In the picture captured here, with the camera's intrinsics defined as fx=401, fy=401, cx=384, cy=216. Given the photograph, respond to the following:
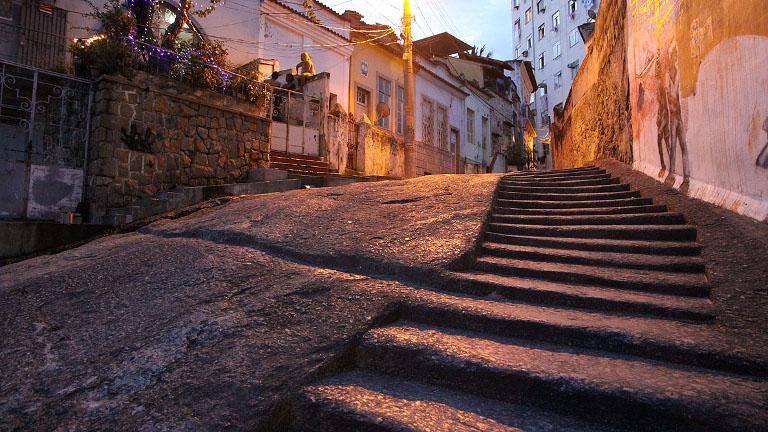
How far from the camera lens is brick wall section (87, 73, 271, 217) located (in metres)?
6.78

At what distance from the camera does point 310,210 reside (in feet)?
15.5

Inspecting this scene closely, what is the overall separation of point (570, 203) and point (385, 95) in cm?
1376

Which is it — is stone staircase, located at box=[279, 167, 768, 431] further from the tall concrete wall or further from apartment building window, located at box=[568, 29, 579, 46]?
apartment building window, located at box=[568, 29, 579, 46]

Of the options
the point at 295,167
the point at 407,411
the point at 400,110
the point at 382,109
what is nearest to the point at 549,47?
the point at 400,110

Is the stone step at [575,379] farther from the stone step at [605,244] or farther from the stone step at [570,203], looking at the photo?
the stone step at [570,203]

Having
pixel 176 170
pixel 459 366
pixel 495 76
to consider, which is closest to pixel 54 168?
pixel 176 170

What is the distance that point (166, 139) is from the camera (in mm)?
7531

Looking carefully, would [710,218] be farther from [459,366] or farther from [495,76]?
[495,76]

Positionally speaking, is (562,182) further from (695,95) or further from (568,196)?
(695,95)

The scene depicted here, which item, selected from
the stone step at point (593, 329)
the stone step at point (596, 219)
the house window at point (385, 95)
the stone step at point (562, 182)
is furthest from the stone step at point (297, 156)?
the stone step at point (593, 329)

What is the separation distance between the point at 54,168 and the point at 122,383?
6247mm

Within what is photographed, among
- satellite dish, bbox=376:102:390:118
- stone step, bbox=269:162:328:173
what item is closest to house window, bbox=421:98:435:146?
satellite dish, bbox=376:102:390:118

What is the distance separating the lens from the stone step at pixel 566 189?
5109 millimetres

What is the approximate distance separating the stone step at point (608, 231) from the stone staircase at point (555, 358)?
0.32ft
